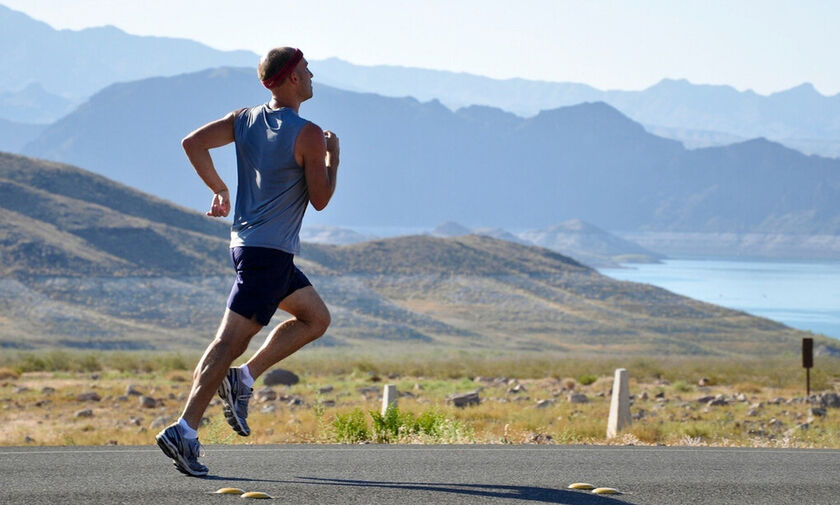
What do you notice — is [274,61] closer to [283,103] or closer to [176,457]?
[283,103]

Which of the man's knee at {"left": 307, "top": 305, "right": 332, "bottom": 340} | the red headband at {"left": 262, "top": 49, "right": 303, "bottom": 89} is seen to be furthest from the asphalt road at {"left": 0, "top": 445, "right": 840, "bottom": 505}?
the red headband at {"left": 262, "top": 49, "right": 303, "bottom": 89}

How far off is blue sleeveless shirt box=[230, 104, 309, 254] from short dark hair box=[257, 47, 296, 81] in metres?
0.19

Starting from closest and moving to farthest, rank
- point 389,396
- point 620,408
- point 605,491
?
point 605,491
point 389,396
point 620,408

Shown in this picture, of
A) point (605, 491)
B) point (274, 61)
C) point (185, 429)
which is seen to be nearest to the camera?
point (185, 429)

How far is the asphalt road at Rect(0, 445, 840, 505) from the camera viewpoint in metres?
5.93

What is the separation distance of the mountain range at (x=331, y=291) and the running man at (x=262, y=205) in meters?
56.1

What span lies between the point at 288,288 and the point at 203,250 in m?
82.5

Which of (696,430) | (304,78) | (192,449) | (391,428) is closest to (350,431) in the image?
(391,428)

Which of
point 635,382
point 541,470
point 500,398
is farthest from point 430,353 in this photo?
point 541,470

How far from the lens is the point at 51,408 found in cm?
2541

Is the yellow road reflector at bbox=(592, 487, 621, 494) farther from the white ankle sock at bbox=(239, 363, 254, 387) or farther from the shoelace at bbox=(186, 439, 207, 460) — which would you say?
the shoelace at bbox=(186, 439, 207, 460)

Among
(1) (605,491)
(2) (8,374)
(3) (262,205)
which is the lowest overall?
(2) (8,374)

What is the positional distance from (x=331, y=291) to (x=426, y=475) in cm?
7689

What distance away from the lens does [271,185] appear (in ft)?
20.3
